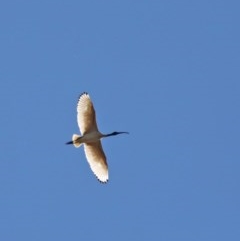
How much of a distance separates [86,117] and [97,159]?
2.07 metres

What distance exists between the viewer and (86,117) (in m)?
44.0

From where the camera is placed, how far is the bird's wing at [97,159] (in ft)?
147

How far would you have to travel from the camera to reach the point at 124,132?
45375 mm

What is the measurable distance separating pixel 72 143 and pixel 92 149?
118 centimetres

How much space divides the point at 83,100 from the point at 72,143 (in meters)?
1.87

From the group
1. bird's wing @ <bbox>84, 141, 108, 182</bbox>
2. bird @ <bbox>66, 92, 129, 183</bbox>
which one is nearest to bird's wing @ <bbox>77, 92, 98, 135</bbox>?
bird @ <bbox>66, 92, 129, 183</bbox>

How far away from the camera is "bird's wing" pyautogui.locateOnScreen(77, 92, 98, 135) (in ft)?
144

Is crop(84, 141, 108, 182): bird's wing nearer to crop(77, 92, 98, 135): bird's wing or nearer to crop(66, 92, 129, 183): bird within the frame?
crop(66, 92, 129, 183): bird

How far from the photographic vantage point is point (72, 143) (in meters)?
43.9

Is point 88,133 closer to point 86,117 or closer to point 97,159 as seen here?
point 86,117

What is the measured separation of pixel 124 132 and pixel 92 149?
1.66 metres

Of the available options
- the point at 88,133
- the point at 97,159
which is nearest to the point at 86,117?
the point at 88,133

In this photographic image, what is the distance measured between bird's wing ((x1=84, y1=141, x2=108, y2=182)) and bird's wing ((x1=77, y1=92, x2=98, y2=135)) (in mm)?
944

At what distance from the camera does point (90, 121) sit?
1726 inches
